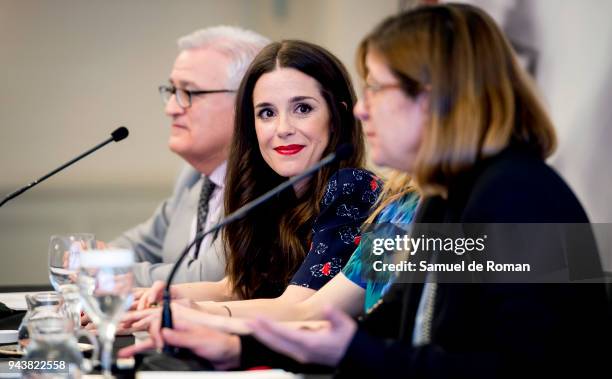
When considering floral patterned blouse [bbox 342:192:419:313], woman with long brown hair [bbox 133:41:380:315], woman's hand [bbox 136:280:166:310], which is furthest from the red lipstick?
woman's hand [bbox 136:280:166:310]

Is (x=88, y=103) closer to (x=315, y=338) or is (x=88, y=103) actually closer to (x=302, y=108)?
(x=302, y=108)

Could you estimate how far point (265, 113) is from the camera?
248 cm

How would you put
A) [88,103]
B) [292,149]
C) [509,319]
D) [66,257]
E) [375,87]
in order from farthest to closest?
[88,103] → [292,149] → [66,257] → [375,87] → [509,319]

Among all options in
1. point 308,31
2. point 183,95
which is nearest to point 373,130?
point 183,95

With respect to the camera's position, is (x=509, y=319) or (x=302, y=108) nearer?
(x=509, y=319)

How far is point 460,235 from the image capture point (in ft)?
4.66

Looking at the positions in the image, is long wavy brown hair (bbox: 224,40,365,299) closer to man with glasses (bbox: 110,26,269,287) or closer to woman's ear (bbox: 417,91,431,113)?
man with glasses (bbox: 110,26,269,287)

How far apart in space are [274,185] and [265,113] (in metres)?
0.23

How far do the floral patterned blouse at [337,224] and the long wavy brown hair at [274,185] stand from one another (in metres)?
0.14

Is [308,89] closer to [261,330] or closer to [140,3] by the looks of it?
[261,330]

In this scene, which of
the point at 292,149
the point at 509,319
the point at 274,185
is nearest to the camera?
the point at 509,319

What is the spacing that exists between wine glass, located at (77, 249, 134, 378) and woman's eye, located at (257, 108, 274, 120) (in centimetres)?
112

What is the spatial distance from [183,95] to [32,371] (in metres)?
2.10

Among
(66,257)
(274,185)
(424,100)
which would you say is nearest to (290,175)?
(274,185)
